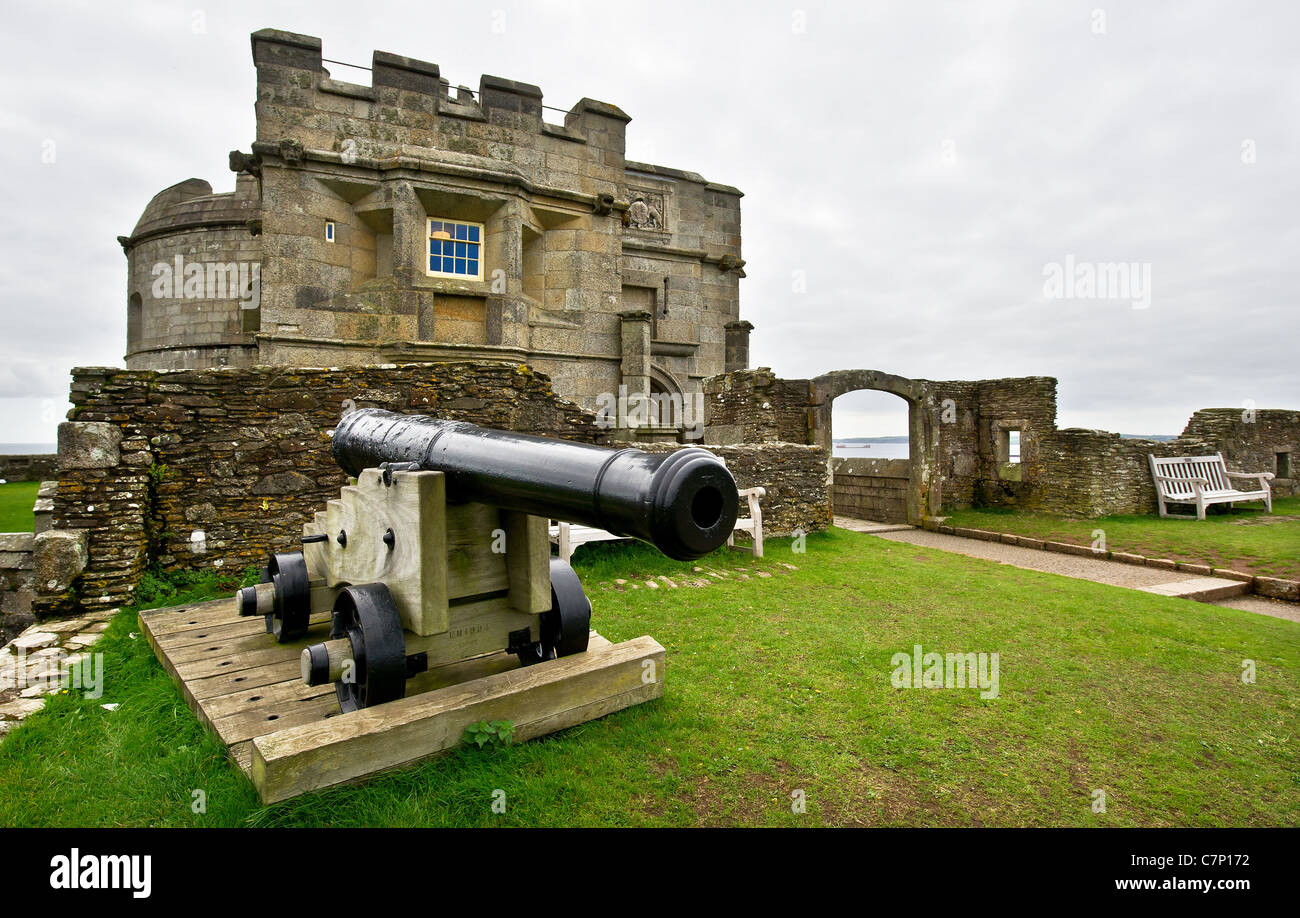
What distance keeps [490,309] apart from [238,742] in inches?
413

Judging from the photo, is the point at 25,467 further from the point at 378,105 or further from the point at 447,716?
the point at 447,716

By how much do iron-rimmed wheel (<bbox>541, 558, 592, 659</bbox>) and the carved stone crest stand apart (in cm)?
1504

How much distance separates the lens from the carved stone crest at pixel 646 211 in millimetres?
16859

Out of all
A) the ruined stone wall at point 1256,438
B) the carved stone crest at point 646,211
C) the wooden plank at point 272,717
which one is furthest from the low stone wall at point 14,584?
the ruined stone wall at point 1256,438

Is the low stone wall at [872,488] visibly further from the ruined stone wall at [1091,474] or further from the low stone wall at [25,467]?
the low stone wall at [25,467]

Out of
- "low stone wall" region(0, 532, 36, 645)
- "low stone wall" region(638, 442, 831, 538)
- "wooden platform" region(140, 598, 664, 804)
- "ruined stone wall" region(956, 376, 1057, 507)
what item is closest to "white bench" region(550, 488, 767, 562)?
"low stone wall" region(638, 442, 831, 538)

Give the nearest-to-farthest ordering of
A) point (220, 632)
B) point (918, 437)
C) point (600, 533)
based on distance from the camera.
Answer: point (220, 632), point (600, 533), point (918, 437)

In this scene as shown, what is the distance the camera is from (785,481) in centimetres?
954

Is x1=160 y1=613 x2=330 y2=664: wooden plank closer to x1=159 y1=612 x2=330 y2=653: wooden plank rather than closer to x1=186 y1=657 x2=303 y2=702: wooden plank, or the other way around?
x1=159 y1=612 x2=330 y2=653: wooden plank

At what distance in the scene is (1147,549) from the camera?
396 inches

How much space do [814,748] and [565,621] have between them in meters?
1.45

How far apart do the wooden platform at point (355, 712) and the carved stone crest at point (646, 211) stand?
15027 mm

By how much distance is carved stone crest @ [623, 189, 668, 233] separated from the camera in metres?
16.9

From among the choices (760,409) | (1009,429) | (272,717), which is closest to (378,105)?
(760,409)
